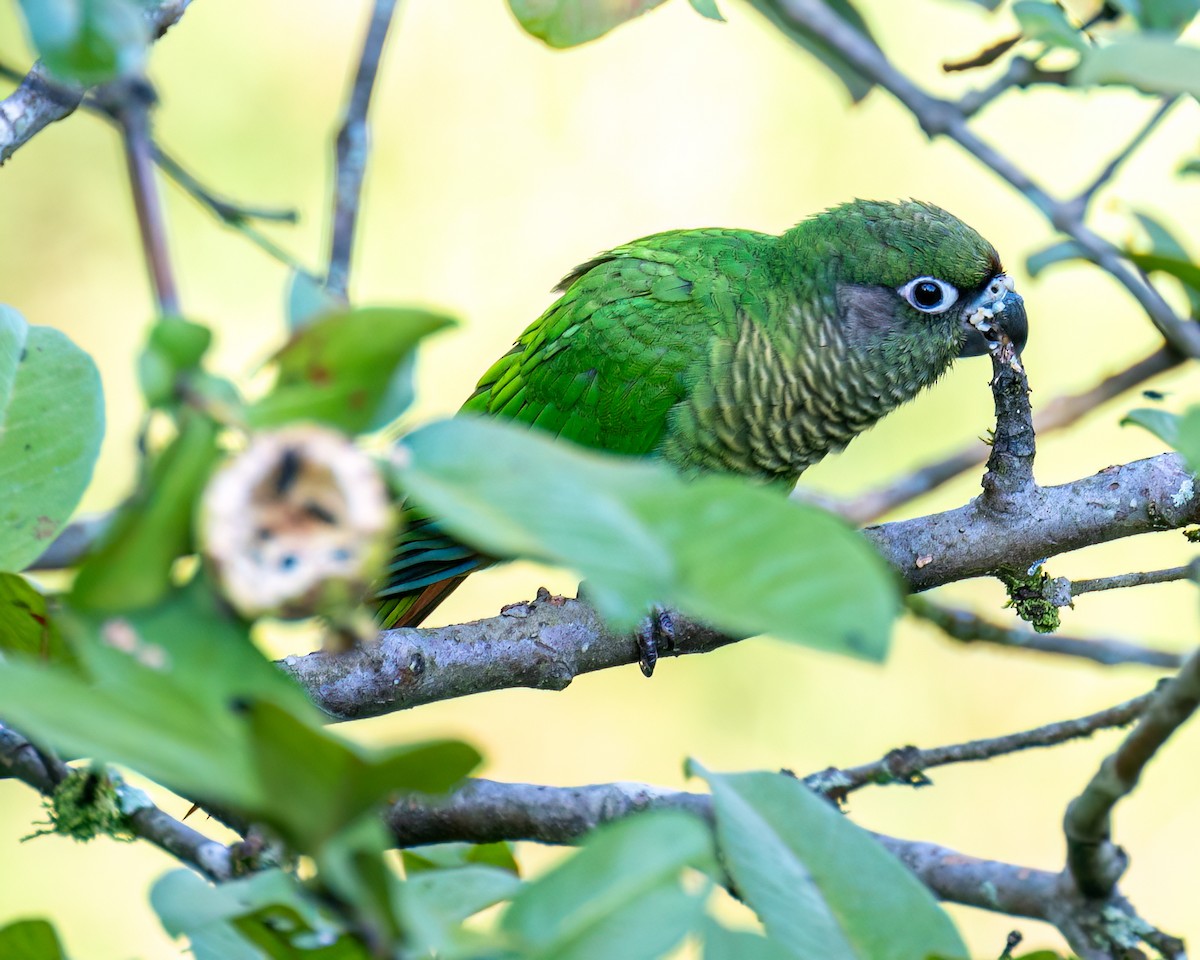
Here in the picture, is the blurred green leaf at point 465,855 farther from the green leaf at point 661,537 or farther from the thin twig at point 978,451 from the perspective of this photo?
the thin twig at point 978,451

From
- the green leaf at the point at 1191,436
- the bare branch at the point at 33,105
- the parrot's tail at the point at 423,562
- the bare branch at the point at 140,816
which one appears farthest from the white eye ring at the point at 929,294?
the green leaf at the point at 1191,436

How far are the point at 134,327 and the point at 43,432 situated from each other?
12.1 feet

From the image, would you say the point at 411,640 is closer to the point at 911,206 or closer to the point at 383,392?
the point at 383,392

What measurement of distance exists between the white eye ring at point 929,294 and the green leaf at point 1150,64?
1.99m

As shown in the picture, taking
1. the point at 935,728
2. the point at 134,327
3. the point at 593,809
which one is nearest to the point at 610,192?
the point at 134,327

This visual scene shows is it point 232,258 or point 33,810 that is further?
point 232,258

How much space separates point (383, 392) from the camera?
603 mm

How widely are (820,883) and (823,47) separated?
1458mm

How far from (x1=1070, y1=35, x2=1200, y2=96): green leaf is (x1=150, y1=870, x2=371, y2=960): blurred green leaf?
74cm

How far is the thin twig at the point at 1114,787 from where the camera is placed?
1.18 metres

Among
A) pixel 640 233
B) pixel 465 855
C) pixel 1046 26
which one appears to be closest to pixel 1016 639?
pixel 1046 26

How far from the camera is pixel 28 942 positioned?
2.72ft

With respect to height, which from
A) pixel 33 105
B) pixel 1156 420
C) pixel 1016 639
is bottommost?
pixel 1016 639

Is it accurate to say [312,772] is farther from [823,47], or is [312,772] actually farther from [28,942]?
[823,47]
